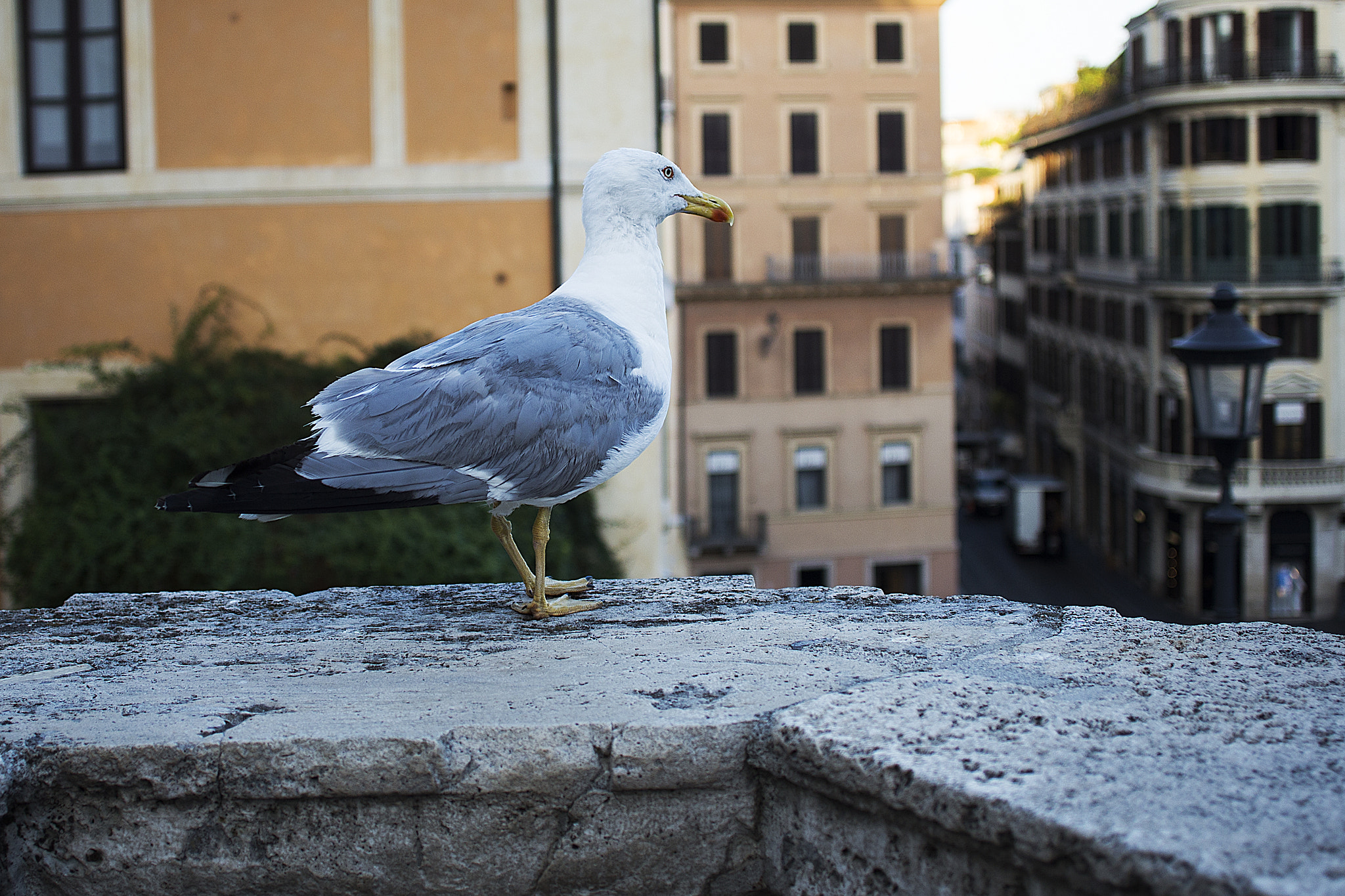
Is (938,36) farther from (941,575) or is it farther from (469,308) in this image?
(469,308)

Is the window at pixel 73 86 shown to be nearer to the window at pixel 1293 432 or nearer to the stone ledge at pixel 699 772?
the stone ledge at pixel 699 772

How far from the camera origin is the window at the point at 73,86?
8.53 metres

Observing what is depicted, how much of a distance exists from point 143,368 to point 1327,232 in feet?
76.1

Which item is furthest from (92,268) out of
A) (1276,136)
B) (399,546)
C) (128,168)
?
(1276,136)

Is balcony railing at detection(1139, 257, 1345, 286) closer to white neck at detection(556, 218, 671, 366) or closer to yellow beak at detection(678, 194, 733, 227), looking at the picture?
yellow beak at detection(678, 194, 733, 227)

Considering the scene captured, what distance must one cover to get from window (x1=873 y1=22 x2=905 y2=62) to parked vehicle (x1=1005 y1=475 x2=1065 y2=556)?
9.77 meters

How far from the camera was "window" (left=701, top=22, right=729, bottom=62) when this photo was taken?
2517cm

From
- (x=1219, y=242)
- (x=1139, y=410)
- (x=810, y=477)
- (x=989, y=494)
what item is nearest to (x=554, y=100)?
(x=810, y=477)

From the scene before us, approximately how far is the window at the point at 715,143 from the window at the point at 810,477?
553 cm

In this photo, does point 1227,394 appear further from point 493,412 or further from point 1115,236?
point 1115,236

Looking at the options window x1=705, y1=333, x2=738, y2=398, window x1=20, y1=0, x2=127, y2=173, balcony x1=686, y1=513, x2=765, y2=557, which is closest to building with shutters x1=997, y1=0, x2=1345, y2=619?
balcony x1=686, y1=513, x2=765, y2=557

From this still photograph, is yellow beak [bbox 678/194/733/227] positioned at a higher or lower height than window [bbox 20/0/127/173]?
lower

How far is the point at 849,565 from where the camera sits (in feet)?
82.4

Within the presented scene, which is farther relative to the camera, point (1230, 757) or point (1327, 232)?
point (1327, 232)
